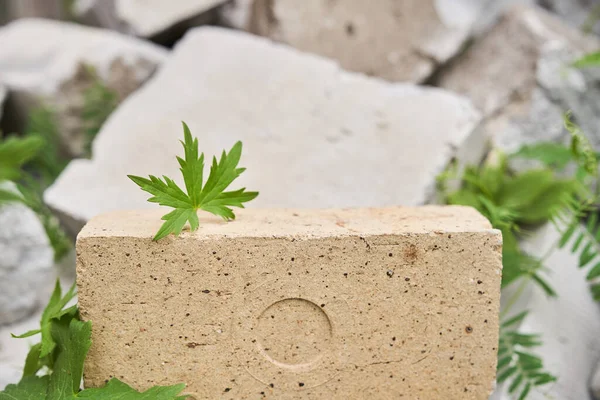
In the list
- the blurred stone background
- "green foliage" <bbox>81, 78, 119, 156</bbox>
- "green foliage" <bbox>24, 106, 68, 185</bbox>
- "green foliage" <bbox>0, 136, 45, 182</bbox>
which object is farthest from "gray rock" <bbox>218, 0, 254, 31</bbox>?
"green foliage" <bbox>0, 136, 45, 182</bbox>

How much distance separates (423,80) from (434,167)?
1152 mm

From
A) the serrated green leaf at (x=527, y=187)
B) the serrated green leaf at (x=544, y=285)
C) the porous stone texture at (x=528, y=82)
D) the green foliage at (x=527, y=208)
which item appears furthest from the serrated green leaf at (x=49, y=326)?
the porous stone texture at (x=528, y=82)

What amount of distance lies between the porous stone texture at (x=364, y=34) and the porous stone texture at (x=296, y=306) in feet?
6.16

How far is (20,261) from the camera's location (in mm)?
2447

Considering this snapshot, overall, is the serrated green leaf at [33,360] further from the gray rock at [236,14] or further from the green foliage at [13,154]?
the gray rock at [236,14]

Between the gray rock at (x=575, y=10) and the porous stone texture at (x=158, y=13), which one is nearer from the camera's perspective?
the porous stone texture at (x=158, y=13)

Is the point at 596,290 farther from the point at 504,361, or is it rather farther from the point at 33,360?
the point at 33,360

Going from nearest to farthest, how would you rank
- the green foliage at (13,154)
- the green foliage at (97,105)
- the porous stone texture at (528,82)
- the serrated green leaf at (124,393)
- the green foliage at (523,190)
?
the serrated green leaf at (124,393) → the green foliage at (13,154) → the green foliage at (523,190) → the porous stone texture at (528,82) → the green foliage at (97,105)

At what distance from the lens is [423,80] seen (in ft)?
11.2

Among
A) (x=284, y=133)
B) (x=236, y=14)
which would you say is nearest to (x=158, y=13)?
(x=236, y=14)

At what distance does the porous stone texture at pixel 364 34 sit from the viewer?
332 centimetres

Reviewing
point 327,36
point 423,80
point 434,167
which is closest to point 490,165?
point 434,167

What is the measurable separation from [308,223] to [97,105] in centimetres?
202

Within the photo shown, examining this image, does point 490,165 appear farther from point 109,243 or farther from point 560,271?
point 109,243
